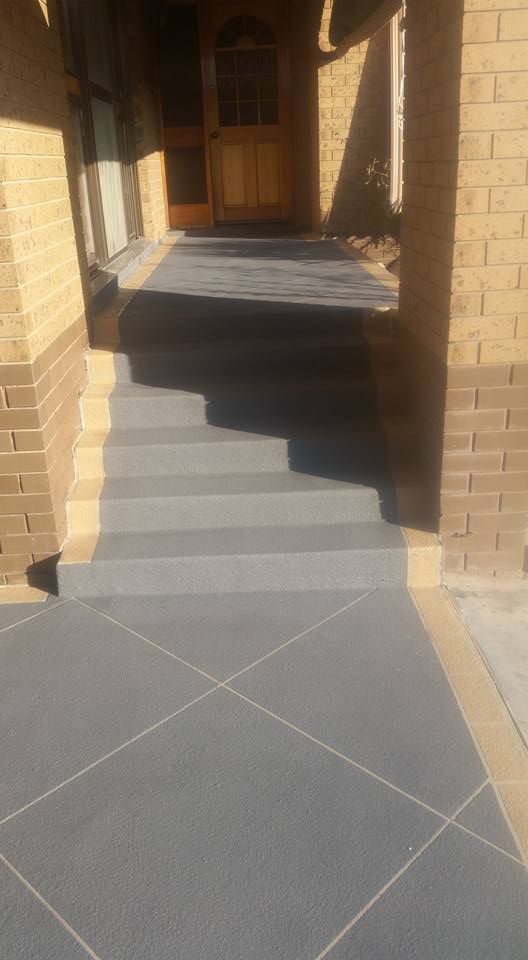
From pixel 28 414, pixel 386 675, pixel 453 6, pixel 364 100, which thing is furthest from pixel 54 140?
pixel 364 100

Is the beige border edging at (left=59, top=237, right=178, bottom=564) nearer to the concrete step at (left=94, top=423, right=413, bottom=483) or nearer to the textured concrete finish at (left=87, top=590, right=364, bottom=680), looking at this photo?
the concrete step at (left=94, top=423, right=413, bottom=483)

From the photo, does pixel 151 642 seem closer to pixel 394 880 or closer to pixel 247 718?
pixel 247 718

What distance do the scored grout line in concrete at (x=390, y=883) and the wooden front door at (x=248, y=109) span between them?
9066 millimetres

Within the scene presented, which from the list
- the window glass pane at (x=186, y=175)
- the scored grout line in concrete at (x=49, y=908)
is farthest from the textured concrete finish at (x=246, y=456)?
the window glass pane at (x=186, y=175)

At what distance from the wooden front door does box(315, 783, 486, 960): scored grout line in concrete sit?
9066 millimetres

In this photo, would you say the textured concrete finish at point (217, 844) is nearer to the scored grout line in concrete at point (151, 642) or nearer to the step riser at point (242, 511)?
the scored grout line in concrete at point (151, 642)

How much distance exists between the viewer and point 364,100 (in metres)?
8.16

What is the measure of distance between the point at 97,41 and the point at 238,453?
4.41 metres

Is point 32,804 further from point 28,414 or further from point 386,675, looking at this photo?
point 28,414

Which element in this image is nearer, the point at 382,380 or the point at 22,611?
the point at 22,611

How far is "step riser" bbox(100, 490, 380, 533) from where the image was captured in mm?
3564

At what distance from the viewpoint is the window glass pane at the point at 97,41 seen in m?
5.76

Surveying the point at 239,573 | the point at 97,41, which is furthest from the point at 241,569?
the point at 97,41

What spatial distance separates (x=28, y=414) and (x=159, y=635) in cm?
107
